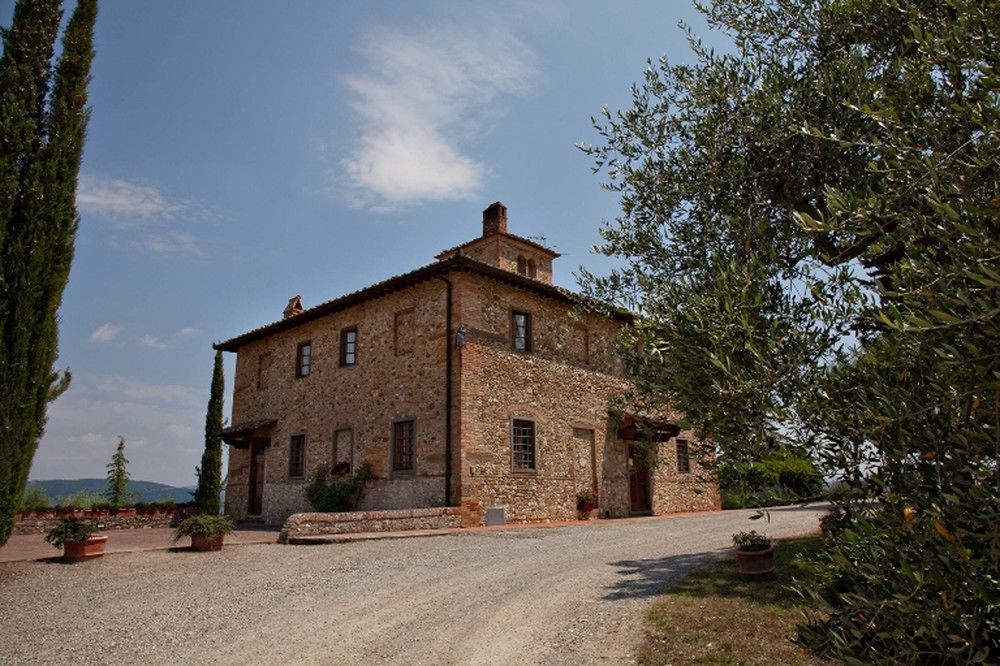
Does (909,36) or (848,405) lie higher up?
(909,36)

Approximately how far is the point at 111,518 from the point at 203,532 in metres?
11.3

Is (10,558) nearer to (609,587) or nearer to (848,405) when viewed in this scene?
(609,587)

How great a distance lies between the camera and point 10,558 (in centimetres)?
1164

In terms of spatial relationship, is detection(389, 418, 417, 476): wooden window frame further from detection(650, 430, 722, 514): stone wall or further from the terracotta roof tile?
detection(650, 430, 722, 514): stone wall

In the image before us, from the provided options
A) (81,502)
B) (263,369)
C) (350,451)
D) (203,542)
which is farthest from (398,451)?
(81,502)

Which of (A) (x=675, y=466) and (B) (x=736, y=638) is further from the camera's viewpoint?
(A) (x=675, y=466)

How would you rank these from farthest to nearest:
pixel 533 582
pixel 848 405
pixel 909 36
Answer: pixel 533 582 < pixel 909 36 < pixel 848 405

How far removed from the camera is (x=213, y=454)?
Result: 27094 millimetres

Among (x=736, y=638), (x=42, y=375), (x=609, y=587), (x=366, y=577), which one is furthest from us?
(x=42, y=375)

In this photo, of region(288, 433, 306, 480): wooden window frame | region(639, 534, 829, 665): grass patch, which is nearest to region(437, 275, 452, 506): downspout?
region(288, 433, 306, 480): wooden window frame

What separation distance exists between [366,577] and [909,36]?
9.13 meters

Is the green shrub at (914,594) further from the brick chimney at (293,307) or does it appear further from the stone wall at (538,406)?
the brick chimney at (293,307)

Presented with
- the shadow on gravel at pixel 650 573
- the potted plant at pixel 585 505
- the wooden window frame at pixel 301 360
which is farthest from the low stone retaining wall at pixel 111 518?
the shadow on gravel at pixel 650 573

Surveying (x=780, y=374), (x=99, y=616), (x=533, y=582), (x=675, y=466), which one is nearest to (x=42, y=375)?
(x=99, y=616)
